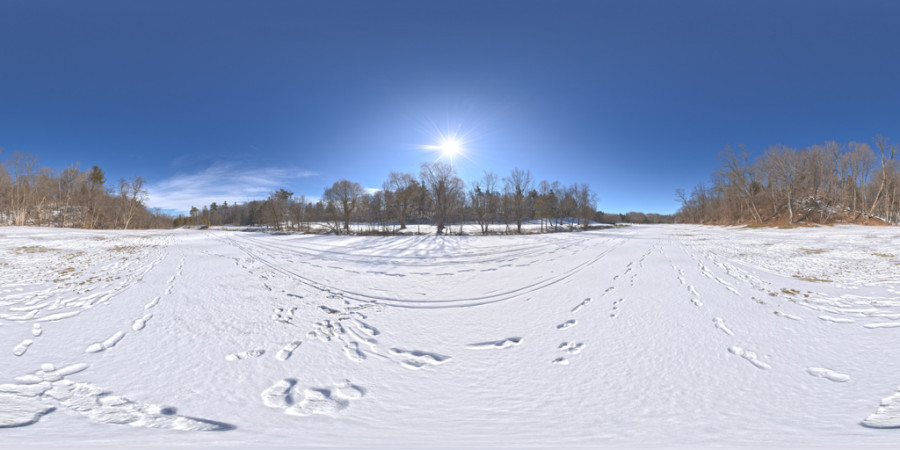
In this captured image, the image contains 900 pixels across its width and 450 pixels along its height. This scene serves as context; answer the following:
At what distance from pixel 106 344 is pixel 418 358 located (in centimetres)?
425

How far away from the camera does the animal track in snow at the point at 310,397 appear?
111 inches

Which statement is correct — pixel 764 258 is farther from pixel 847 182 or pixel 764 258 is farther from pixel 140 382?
pixel 847 182

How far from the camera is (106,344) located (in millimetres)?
4137

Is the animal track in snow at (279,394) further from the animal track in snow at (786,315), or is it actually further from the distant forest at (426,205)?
the distant forest at (426,205)

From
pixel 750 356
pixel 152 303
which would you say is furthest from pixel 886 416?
pixel 152 303

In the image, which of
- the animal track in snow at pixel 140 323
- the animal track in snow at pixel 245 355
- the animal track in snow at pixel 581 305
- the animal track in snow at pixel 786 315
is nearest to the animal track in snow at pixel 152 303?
the animal track in snow at pixel 140 323

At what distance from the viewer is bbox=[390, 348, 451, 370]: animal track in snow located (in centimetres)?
375

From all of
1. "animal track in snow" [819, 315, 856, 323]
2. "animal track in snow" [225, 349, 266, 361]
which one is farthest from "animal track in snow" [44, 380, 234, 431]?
"animal track in snow" [819, 315, 856, 323]

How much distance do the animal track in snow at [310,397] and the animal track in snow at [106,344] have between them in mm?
2853

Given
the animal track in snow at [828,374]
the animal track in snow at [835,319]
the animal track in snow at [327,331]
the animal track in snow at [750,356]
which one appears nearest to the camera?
the animal track in snow at [828,374]

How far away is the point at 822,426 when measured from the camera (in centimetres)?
257

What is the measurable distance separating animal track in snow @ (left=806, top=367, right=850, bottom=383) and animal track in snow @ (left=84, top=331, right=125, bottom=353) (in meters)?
8.55

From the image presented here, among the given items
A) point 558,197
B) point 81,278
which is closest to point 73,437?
point 81,278

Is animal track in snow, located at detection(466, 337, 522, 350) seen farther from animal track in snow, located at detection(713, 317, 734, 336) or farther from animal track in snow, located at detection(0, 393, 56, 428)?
animal track in snow, located at detection(0, 393, 56, 428)
